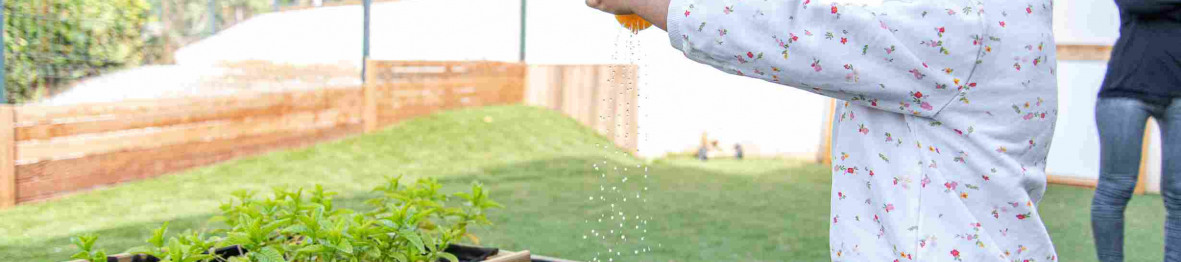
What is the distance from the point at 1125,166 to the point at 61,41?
471 centimetres

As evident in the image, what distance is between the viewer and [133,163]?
190 inches

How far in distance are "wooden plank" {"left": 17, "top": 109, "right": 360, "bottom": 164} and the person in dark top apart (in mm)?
4287

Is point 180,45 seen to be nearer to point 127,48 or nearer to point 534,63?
point 127,48

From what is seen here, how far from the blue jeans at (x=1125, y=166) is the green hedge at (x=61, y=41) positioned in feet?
14.6

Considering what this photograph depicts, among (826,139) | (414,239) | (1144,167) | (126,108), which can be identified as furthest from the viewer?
(826,139)

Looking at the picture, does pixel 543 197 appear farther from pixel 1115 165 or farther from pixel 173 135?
pixel 1115 165

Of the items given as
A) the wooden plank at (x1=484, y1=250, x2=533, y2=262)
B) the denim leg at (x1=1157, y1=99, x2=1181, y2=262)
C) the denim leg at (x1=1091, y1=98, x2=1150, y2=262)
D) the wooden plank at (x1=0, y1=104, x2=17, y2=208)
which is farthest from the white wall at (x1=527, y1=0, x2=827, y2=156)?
the wooden plank at (x1=484, y1=250, x2=533, y2=262)

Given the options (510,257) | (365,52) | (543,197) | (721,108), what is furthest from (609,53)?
(510,257)

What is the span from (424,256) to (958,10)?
1.09 meters

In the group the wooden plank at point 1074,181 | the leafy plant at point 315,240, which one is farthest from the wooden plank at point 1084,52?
the leafy plant at point 315,240

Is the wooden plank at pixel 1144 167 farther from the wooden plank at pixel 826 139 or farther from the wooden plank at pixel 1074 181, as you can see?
the wooden plank at pixel 826 139

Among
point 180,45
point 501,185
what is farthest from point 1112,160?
point 180,45

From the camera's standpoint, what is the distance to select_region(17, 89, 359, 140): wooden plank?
4.27m

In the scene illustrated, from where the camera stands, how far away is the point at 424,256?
172 centimetres
